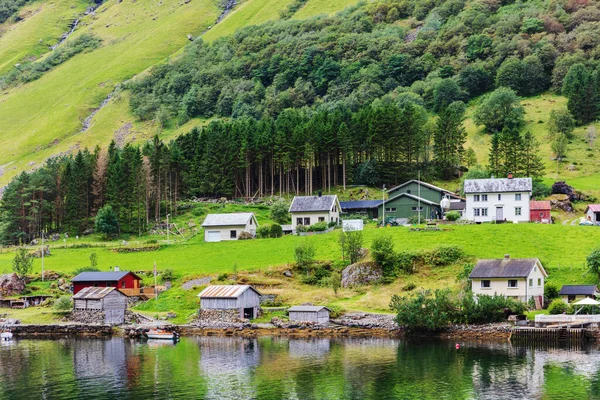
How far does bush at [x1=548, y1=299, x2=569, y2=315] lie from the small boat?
4133cm

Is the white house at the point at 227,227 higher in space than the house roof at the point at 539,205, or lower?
lower

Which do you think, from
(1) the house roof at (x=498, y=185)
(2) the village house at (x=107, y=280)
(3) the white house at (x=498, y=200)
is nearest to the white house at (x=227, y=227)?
(2) the village house at (x=107, y=280)

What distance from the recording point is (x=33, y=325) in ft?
324

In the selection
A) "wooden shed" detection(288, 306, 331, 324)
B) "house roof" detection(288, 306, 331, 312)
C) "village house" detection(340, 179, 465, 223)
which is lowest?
"wooden shed" detection(288, 306, 331, 324)

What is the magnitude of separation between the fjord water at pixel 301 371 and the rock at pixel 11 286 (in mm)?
25425

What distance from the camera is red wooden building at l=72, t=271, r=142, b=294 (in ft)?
344

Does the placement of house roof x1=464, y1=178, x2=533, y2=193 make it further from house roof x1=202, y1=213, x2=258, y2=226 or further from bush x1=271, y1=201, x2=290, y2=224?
house roof x1=202, y1=213, x2=258, y2=226

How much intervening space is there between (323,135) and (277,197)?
15014 mm

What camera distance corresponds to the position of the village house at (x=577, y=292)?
87688 mm

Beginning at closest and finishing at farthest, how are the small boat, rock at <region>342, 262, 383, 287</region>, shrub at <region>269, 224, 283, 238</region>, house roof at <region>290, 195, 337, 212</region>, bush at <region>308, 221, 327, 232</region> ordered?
the small boat < rock at <region>342, 262, 383, 287</region> < bush at <region>308, 221, 327, 232</region> < shrub at <region>269, 224, 283, 238</region> < house roof at <region>290, 195, 337, 212</region>

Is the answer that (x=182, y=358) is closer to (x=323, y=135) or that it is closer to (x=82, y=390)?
(x=82, y=390)

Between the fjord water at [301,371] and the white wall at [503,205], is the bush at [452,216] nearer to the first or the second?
the white wall at [503,205]

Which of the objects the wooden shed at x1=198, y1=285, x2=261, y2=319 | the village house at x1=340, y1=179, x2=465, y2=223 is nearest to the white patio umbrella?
the wooden shed at x1=198, y1=285, x2=261, y2=319

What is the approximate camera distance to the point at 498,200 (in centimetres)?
12294
